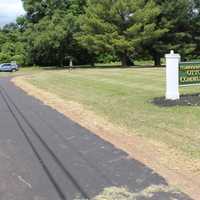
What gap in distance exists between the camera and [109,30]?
56500 millimetres

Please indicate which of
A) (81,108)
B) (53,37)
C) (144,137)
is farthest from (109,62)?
(144,137)

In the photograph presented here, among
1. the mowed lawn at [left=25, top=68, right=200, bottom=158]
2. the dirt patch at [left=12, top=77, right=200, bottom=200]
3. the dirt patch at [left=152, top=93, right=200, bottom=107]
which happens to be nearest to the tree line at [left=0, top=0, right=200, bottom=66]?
the mowed lawn at [left=25, top=68, right=200, bottom=158]

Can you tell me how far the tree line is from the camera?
185 feet

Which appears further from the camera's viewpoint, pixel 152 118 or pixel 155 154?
pixel 152 118

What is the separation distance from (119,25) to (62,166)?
51.2 meters

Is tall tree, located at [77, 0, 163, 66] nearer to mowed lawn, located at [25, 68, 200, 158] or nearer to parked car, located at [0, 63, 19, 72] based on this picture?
parked car, located at [0, 63, 19, 72]

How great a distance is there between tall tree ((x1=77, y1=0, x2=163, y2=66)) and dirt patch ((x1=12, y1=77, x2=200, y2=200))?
42895mm

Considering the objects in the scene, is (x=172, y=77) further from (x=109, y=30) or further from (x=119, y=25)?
(x=119, y=25)

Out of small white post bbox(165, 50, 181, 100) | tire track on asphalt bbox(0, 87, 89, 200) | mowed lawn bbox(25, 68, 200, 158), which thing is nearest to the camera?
tire track on asphalt bbox(0, 87, 89, 200)

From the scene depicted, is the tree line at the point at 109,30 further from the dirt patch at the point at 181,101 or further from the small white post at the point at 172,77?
Answer: the small white post at the point at 172,77

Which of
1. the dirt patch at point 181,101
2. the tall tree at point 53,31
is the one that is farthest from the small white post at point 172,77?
the tall tree at point 53,31

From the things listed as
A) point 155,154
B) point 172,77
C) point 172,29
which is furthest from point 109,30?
point 155,154

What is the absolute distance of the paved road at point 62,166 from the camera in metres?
6.20

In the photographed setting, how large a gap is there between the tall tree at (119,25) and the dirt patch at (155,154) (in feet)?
141
